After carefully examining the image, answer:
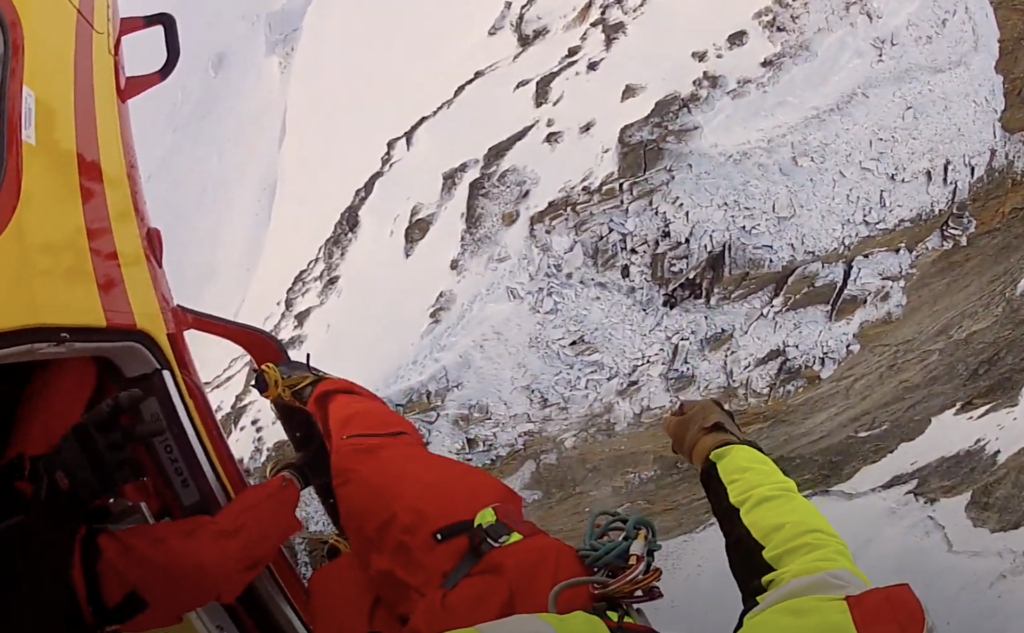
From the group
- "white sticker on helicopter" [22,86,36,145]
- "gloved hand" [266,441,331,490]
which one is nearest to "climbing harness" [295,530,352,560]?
"gloved hand" [266,441,331,490]

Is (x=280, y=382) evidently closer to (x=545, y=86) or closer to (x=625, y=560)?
(x=625, y=560)

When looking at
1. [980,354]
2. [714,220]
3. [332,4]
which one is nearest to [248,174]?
[332,4]

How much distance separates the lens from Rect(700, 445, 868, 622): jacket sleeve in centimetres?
59

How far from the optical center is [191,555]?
797 mm

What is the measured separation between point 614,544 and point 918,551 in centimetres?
79

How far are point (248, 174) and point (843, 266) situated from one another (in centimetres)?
122

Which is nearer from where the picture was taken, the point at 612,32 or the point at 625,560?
the point at 625,560

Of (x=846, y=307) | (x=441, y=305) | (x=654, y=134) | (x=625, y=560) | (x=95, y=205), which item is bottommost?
(x=846, y=307)

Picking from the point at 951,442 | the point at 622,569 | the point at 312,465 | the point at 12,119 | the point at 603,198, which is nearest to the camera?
the point at 12,119

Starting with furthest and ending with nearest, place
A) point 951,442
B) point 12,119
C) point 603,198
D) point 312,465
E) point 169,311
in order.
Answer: point 603,198 < point 951,442 < point 312,465 < point 169,311 < point 12,119

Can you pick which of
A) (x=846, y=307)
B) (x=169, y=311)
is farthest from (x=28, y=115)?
(x=846, y=307)

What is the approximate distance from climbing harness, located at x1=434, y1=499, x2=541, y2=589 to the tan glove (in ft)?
0.73

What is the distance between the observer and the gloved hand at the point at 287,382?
1.21m

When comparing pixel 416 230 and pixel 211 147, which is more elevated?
pixel 211 147
